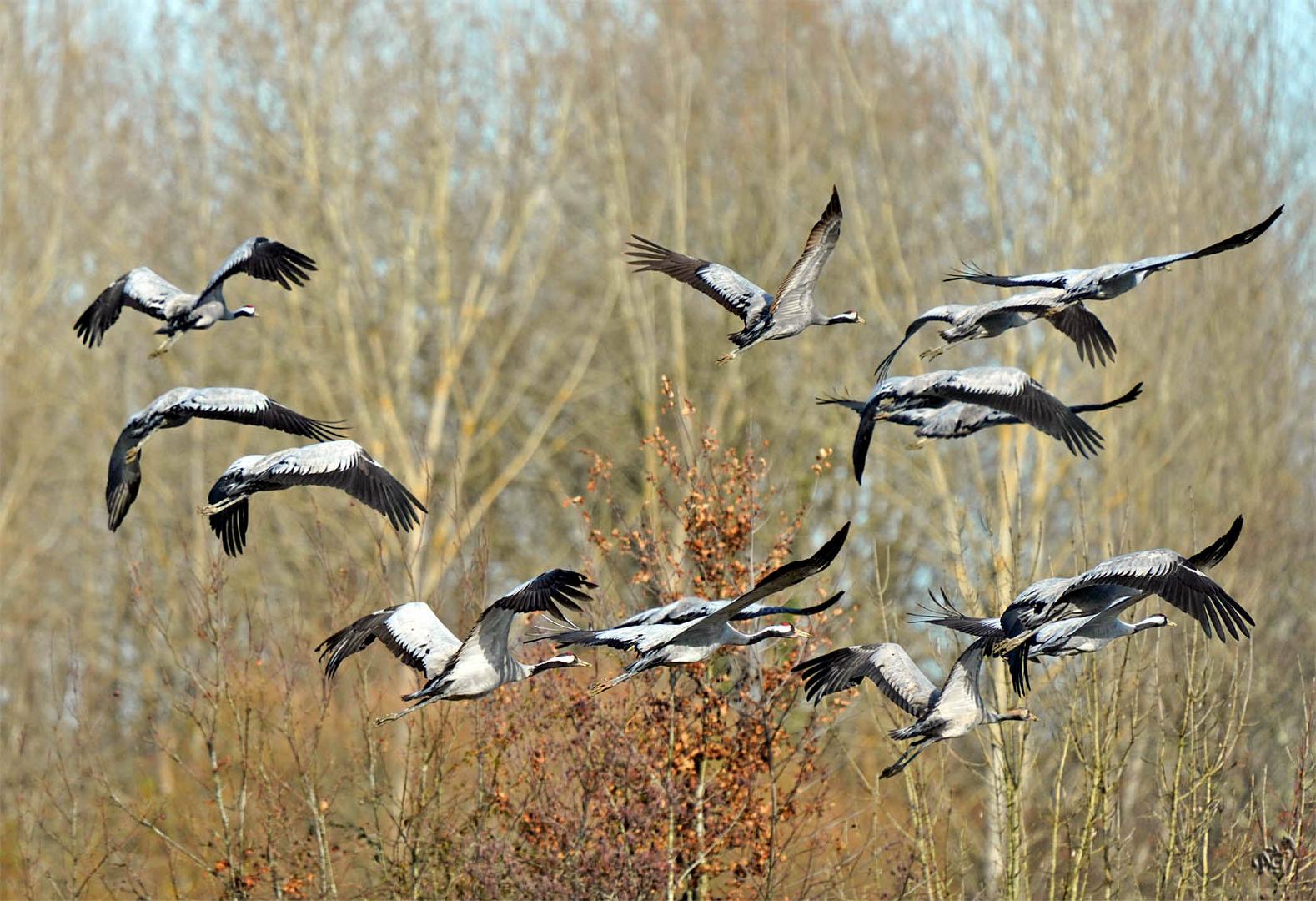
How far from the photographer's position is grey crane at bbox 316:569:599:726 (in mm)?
11633

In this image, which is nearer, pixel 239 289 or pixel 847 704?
pixel 847 704

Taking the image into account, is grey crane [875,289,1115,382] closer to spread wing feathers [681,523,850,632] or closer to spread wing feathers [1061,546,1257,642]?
spread wing feathers [1061,546,1257,642]

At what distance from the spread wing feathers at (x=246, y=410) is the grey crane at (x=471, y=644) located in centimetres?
147

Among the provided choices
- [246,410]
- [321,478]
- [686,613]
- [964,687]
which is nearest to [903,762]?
[964,687]

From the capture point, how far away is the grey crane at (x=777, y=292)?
1211 cm

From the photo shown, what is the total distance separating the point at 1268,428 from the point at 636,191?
1327 centimetres

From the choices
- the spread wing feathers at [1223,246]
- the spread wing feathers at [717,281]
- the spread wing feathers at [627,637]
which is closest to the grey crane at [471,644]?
the spread wing feathers at [627,637]

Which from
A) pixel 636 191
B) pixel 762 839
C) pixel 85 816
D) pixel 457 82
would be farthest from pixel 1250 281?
pixel 85 816

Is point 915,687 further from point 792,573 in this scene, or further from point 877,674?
point 792,573

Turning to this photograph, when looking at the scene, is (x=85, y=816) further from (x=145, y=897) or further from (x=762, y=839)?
(x=762, y=839)

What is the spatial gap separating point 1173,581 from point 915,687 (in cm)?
247

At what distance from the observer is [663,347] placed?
114 ft

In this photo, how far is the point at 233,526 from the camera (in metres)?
13.6

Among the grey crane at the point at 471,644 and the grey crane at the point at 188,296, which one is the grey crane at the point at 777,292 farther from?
the grey crane at the point at 188,296
